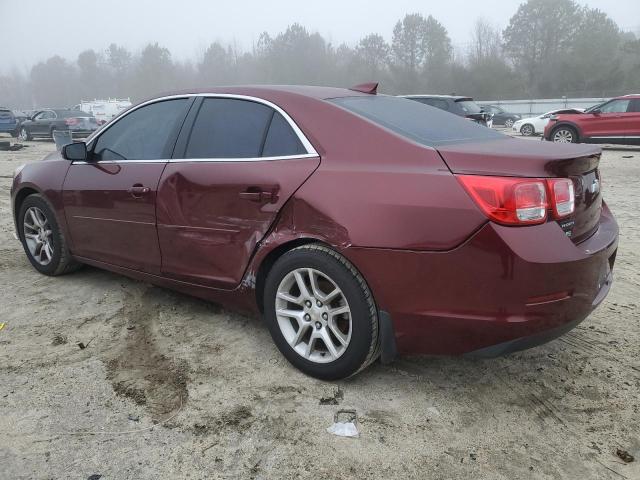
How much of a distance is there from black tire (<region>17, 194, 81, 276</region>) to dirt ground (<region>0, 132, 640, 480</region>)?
0.68 m

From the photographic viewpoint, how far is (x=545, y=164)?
2371 mm

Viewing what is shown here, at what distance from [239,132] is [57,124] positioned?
2256 cm

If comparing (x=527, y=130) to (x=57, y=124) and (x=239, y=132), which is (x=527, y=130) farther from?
(x=239, y=132)

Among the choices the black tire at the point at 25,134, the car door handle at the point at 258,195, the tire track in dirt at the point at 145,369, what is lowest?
the tire track in dirt at the point at 145,369

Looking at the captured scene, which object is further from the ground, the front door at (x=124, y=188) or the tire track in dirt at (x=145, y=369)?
the front door at (x=124, y=188)

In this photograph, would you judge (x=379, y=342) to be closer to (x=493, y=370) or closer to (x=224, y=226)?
(x=493, y=370)

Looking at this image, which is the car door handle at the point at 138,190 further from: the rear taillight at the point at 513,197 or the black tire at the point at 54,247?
the rear taillight at the point at 513,197

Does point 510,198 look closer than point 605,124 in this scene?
Yes

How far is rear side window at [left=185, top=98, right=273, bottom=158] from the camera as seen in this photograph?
312 cm

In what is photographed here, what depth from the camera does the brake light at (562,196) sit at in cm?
238

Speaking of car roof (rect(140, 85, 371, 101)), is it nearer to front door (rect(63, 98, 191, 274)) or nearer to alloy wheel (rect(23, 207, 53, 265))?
front door (rect(63, 98, 191, 274))

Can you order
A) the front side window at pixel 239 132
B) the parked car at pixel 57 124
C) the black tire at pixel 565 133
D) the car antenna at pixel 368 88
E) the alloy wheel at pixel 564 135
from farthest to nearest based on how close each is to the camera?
1. the parked car at pixel 57 124
2. the alloy wheel at pixel 564 135
3. the black tire at pixel 565 133
4. the car antenna at pixel 368 88
5. the front side window at pixel 239 132

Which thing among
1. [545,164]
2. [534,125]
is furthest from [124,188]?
[534,125]

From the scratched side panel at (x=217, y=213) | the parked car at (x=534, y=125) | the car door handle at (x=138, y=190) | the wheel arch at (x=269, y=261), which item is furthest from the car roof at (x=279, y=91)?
the parked car at (x=534, y=125)
